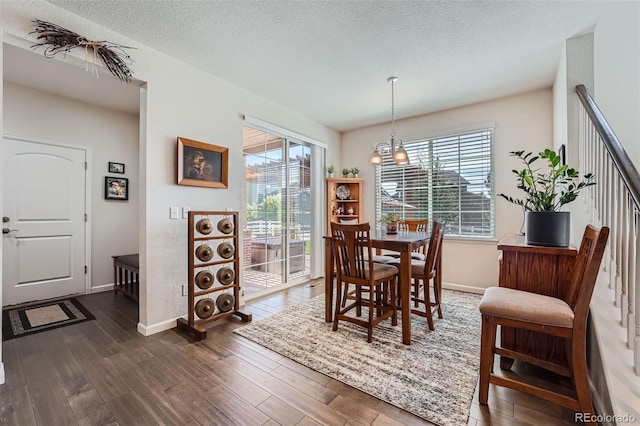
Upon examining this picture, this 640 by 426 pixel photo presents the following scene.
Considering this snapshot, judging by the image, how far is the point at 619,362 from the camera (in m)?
1.33

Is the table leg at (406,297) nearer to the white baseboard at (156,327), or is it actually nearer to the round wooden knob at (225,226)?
the round wooden knob at (225,226)

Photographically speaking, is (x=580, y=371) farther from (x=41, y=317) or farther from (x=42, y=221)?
(x=42, y=221)

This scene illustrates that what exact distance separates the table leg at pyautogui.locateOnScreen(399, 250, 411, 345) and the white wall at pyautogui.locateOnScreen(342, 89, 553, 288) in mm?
2085

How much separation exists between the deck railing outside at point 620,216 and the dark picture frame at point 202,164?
317 centimetres

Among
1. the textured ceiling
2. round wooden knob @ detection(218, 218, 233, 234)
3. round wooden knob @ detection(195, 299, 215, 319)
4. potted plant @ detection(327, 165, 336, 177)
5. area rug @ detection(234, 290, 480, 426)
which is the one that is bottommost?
area rug @ detection(234, 290, 480, 426)

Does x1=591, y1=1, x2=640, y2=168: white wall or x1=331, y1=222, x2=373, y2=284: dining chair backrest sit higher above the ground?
x1=591, y1=1, x2=640, y2=168: white wall

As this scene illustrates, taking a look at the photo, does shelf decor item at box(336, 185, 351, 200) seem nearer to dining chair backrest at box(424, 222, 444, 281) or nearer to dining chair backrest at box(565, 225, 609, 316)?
dining chair backrest at box(424, 222, 444, 281)

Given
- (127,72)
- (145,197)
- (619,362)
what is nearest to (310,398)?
(619,362)

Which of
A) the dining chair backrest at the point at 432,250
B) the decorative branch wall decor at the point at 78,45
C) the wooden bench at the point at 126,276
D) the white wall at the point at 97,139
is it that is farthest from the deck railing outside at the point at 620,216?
the white wall at the point at 97,139

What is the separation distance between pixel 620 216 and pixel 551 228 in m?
0.35

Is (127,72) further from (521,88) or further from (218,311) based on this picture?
(521,88)

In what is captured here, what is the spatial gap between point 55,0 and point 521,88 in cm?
463

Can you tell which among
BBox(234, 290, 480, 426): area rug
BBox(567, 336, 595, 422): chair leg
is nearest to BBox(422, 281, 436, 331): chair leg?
BBox(234, 290, 480, 426): area rug

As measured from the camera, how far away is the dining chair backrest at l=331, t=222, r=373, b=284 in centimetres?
233
